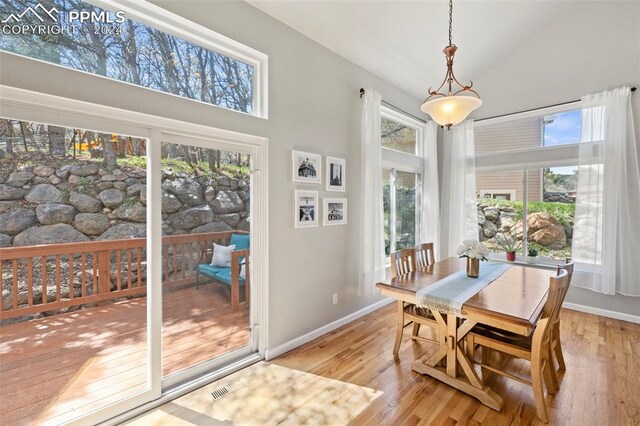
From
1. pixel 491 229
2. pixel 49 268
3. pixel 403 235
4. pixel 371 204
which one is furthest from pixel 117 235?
pixel 491 229

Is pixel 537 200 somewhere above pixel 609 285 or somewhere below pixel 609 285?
above

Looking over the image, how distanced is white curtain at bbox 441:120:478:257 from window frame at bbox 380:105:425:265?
51cm

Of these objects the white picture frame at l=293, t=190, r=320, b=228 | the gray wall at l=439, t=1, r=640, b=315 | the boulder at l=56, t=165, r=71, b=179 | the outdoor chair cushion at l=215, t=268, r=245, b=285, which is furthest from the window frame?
the boulder at l=56, t=165, r=71, b=179

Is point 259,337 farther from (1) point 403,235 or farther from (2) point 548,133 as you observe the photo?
(2) point 548,133

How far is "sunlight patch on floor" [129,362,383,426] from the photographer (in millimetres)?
1938

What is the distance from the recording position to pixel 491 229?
15.7ft

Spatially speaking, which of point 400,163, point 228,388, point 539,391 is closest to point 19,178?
point 228,388

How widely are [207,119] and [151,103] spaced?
0.40 m

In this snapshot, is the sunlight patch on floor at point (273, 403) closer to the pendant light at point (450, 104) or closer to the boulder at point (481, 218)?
the pendant light at point (450, 104)

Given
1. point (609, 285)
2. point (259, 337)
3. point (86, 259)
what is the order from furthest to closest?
point (609, 285), point (259, 337), point (86, 259)

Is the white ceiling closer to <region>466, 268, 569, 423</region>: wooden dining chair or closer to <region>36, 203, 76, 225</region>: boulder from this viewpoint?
<region>36, 203, 76, 225</region>: boulder

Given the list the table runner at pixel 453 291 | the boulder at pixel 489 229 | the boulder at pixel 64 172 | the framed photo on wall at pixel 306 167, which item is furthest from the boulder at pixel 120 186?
the boulder at pixel 489 229

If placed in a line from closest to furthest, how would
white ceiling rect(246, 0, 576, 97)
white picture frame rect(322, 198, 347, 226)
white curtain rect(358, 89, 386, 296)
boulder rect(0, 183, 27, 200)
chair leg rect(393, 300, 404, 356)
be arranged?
boulder rect(0, 183, 27, 200) → chair leg rect(393, 300, 404, 356) → white ceiling rect(246, 0, 576, 97) → white picture frame rect(322, 198, 347, 226) → white curtain rect(358, 89, 386, 296)

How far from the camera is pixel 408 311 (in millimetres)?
2740
